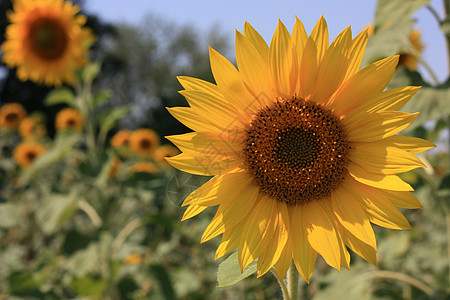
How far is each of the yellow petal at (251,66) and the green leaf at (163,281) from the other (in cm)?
225

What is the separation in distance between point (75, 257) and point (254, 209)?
2143 millimetres

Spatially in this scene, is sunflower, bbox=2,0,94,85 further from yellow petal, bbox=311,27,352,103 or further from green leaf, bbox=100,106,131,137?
yellow petal, bbox=311,27,352,103

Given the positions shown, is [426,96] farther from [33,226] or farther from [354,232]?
[33,226]

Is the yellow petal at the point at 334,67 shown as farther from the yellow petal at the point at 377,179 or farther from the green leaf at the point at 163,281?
the green leaf at the point at 163,281

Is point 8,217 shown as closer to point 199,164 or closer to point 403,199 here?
point 199,164

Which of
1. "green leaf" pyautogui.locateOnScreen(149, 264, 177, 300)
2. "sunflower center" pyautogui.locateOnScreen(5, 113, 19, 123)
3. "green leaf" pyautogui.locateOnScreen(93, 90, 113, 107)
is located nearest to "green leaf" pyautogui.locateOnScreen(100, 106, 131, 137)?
"green leaf" pyautogui.locateOnScreen(93, 90, 113, 107)

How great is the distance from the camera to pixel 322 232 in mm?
957

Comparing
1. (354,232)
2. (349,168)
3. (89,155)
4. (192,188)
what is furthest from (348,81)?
(89,155)

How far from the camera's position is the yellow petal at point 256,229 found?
2.95ft

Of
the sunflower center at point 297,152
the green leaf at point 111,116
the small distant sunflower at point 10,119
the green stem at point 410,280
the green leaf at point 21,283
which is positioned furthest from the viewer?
the small distant sunflower at point 10,119

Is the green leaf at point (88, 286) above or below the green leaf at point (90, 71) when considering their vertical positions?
below

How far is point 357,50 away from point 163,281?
7.98 feet

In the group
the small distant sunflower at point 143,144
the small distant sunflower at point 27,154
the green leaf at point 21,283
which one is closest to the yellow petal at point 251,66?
the green leaf at point 21,283

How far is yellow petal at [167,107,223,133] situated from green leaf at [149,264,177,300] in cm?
218
